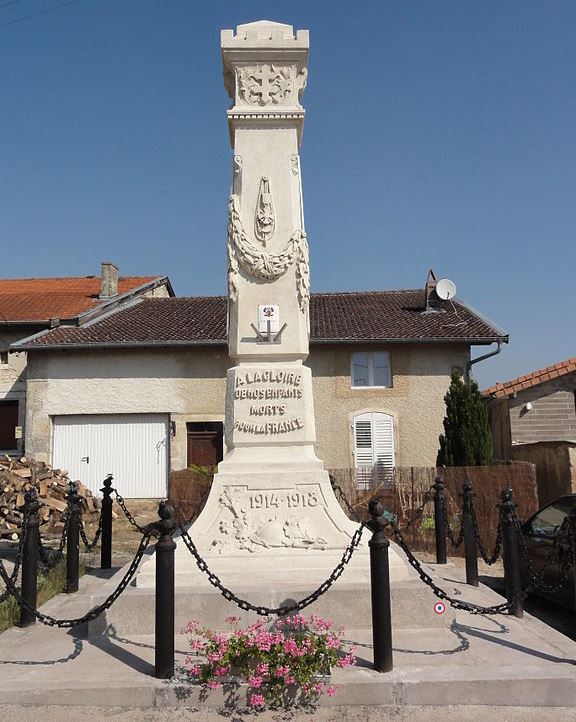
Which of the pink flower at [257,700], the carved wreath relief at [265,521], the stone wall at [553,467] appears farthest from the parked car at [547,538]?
the stone wall at [553,467]

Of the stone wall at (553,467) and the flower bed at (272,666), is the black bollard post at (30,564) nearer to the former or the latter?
the flower bed at (272,666)

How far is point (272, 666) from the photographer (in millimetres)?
3695

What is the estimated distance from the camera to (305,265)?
616 cm

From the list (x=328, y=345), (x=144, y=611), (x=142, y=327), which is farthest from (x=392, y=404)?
(x=144, y=611)

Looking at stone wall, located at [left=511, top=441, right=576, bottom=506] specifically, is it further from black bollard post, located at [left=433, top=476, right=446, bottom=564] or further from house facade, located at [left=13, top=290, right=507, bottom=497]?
black bollard post, located at [left=433, top=476, right=446, bottom=564]

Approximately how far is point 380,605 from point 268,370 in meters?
2.65

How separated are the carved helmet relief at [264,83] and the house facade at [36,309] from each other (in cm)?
1365

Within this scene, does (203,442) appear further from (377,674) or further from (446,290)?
(377,674)

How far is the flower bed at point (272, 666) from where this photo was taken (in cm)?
367

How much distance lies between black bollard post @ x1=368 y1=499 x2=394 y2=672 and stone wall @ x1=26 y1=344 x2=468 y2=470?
514 inches

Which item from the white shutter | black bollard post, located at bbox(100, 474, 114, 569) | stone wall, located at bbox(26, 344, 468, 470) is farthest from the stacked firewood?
the white shutter

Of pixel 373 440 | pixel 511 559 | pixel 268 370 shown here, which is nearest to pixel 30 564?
pixel 268 370

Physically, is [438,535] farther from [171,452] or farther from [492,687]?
[171,452]

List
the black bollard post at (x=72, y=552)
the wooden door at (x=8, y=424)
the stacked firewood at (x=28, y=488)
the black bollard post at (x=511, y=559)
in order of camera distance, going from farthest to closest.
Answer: the wooden door at (x=8, y=424)
the stacked firewood at (x=28, y=488)
the black bollard post at (x=72, y=552)
the black bollard post at (x=511, y=559)
